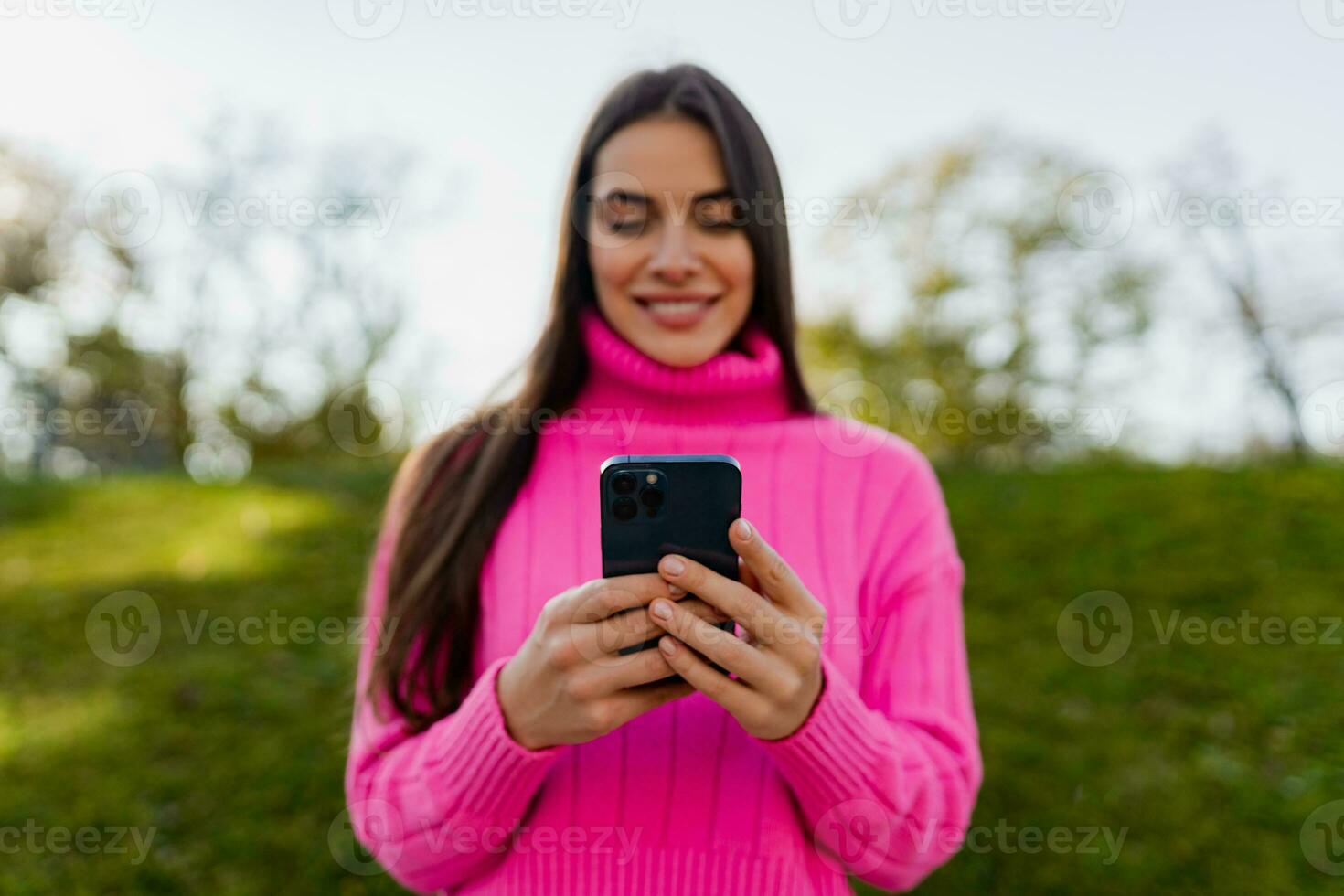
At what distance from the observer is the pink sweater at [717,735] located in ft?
4.58

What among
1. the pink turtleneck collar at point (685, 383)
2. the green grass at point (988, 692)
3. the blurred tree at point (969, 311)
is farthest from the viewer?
the blurred tree at point (969, 311)

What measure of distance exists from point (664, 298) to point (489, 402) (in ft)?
1.40

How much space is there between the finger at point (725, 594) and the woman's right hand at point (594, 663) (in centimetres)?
3

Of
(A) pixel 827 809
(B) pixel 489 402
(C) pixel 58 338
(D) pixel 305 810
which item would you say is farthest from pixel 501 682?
(C) pixel 58 338

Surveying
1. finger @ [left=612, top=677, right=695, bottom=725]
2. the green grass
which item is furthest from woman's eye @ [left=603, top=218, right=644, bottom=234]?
the green grass

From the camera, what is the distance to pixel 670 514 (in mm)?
1226

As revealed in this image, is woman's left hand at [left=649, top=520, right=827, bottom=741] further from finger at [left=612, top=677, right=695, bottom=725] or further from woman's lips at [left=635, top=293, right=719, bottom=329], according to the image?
woman's lips at [left=635, top=293, right=719, bottom=329]

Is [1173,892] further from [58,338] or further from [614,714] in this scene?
[58,338]

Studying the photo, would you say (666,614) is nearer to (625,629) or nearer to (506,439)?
(625,629)

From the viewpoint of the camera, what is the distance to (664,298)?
167cm

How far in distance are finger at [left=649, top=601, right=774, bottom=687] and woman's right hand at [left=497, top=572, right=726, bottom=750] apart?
0.02m

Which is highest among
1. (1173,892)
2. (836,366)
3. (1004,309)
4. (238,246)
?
(238,246)

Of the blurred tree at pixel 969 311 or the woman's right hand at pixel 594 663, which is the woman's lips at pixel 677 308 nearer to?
the woman's right hand at pixel 594 663

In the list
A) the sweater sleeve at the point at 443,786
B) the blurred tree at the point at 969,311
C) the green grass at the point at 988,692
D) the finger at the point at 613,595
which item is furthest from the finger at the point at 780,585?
the blurred tree at the point at 969,311
